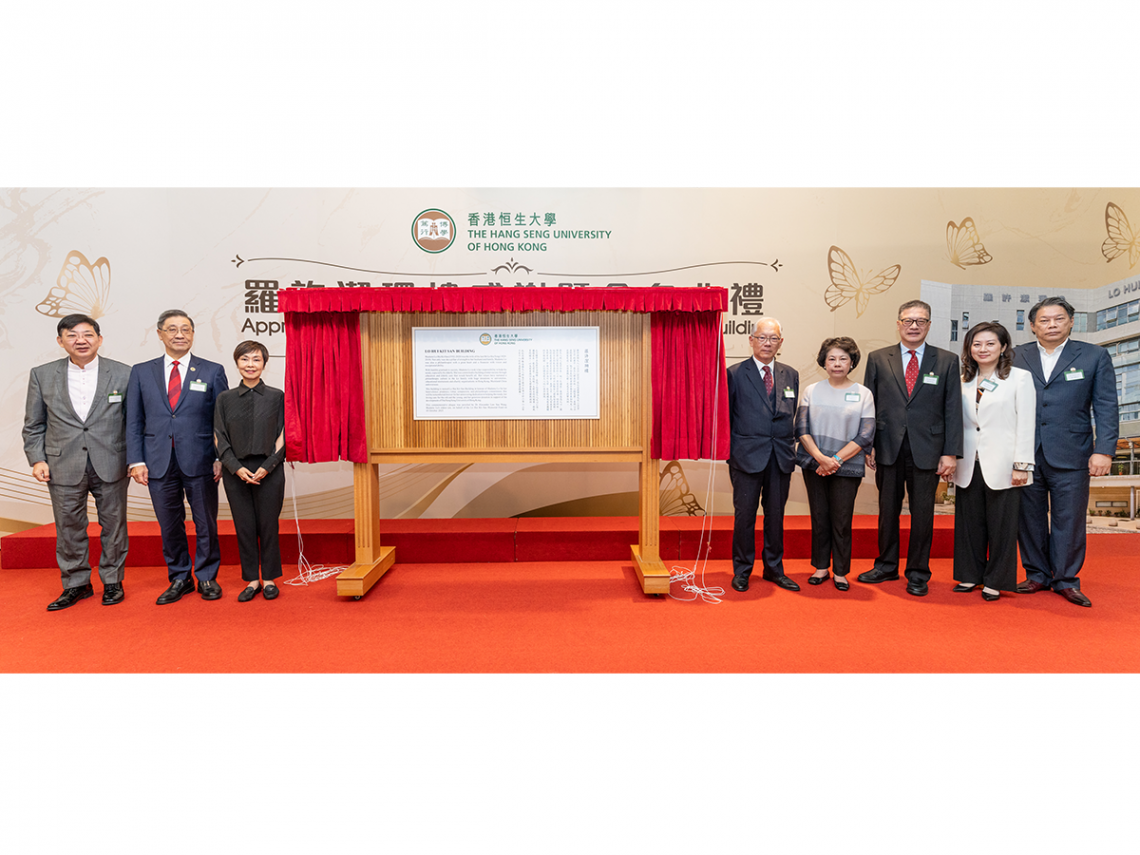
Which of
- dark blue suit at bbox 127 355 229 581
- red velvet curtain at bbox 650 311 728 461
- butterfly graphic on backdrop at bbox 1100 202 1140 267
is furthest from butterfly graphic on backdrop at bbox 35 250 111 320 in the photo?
butterfly graphic on backdrop at bbox 1100 202 1140 267

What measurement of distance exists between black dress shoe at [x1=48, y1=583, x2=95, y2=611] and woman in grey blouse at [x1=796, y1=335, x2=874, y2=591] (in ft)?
15.0

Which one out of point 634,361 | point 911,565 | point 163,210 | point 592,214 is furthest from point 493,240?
point 911,565

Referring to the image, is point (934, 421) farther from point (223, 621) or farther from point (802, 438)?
point (223, 621)

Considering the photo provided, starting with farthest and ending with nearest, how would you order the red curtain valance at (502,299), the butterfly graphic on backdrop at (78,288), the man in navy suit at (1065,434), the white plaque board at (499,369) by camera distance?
the butterfly graphic on backdrop at (78,288), the white plaque board at (499,369), the man in navy suit at (1065,434), the red curtain valance at (502,299)

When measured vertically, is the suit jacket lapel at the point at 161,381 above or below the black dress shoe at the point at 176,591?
above

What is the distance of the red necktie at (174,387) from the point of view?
332 centimetres

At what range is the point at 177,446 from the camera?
3.32 m

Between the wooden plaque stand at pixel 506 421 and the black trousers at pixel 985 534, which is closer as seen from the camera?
the black trousers at pixel 985 534

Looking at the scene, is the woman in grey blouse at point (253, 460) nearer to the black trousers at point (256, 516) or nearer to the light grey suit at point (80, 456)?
the black trousers at point (256, 516)

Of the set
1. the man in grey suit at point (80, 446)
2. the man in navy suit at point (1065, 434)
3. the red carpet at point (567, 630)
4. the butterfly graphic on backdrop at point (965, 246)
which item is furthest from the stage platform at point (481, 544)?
the butterfly graphic on backdrop at point (965, 246)

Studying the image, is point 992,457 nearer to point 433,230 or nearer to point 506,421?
point 506,421

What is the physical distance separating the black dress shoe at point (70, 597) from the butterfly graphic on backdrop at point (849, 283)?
592 cm

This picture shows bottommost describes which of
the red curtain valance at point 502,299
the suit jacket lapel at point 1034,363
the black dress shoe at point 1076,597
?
the black dress shoe at point 1076,597

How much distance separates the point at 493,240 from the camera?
477cm
